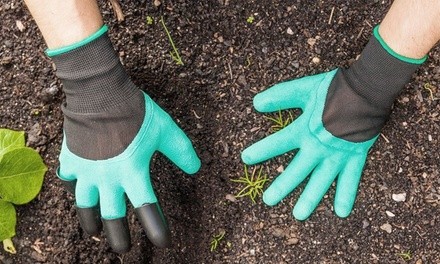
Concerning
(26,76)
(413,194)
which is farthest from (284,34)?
(26,76)

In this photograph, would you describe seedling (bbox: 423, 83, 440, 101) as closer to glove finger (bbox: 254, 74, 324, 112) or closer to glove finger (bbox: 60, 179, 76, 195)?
glove finger (bbox: 254, 74, 324, 112)

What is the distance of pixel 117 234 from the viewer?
63.7 inches

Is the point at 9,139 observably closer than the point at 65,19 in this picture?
No

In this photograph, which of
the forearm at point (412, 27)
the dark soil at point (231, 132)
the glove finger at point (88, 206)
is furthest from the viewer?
the dark soil at point (231, 132)

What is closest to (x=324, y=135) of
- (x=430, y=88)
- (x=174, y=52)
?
(x=430, y=88)

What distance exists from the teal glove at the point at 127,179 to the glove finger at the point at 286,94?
0.73 ft

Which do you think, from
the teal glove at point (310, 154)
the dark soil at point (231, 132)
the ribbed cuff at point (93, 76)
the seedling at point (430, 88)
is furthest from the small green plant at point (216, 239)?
the seedling at point (430, 88)

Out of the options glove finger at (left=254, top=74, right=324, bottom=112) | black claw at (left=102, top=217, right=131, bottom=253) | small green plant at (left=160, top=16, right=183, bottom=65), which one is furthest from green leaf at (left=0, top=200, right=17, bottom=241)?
glove finger at (left=254, top=74, right=324, bottom=112)

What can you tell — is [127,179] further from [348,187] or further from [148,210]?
[348,187]

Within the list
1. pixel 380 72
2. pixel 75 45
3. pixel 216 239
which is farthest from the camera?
pixel 216 239

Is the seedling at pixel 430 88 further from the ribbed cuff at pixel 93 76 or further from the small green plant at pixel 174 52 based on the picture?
the ribbed cuff at pixel 93 76

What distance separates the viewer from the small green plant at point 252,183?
5.75ft

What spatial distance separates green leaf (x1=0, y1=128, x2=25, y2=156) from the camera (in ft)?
5.68

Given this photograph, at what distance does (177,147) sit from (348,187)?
44 centimetres
